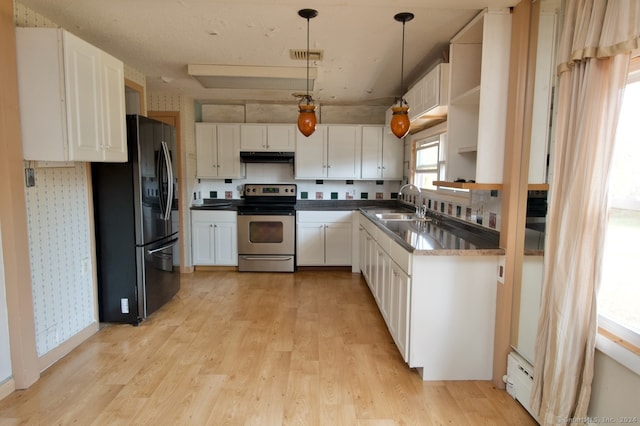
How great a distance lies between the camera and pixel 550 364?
5.25 feet

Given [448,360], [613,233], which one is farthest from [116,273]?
[613,233]

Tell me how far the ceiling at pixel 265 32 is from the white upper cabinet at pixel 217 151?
111 cm

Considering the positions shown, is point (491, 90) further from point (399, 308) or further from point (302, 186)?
point (302, 186)

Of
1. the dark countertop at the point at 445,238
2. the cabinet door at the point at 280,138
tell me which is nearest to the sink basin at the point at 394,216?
the dark countertop at the point at 445,238

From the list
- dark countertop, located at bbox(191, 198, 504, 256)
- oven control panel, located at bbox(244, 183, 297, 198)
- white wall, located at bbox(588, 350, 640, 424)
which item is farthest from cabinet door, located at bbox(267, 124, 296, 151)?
white wall, located at bbox(588, 350, 640, 424)

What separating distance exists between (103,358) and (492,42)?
3.31 metres

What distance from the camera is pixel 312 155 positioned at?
15.9 feet

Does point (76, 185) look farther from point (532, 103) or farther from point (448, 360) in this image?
point (532, 103)

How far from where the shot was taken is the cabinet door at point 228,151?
189 inches

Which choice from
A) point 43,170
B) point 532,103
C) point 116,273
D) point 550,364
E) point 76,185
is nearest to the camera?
point 550,364

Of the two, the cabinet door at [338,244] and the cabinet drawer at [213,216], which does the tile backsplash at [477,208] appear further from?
the cabinet drawer at [213,216]

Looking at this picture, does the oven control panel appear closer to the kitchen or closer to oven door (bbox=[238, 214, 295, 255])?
the kitchen

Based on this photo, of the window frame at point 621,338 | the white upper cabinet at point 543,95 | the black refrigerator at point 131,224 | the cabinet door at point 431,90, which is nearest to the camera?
the window frame at point 621,338

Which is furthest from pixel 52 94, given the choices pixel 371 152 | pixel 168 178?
pixel 371 152
